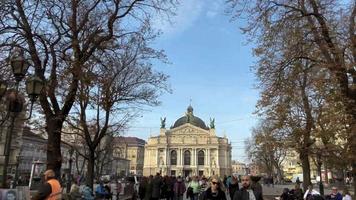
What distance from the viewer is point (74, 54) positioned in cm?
1797

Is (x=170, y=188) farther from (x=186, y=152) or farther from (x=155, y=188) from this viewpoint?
(x=186, y=152)

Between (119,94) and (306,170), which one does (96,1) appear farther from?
(306,170)

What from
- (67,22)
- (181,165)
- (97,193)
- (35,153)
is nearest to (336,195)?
(97,193)

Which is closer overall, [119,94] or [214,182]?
[214,182]

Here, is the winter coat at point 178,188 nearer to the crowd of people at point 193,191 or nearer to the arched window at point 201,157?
the crowd of people at point 193,191

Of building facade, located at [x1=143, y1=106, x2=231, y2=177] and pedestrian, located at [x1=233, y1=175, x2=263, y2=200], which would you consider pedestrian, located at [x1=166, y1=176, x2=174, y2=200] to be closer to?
pedestrian, located at [x1=233, y1=175, x2=263, y2=200]

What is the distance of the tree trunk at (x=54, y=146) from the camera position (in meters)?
17.4

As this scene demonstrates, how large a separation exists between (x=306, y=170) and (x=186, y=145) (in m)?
132

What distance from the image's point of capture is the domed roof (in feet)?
571

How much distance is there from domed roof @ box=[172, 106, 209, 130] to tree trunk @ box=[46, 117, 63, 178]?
6095 inches

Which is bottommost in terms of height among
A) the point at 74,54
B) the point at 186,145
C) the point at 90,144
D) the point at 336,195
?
the point at 336,195

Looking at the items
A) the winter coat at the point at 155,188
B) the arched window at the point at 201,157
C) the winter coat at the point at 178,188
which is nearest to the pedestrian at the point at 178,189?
the winter coat at the point at 178,188

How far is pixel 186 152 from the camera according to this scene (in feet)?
547

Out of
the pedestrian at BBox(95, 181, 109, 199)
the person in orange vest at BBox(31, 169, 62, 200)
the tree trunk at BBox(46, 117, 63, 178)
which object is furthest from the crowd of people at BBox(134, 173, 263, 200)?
the tree trunk at BBox(46, 117, 63, 178)
